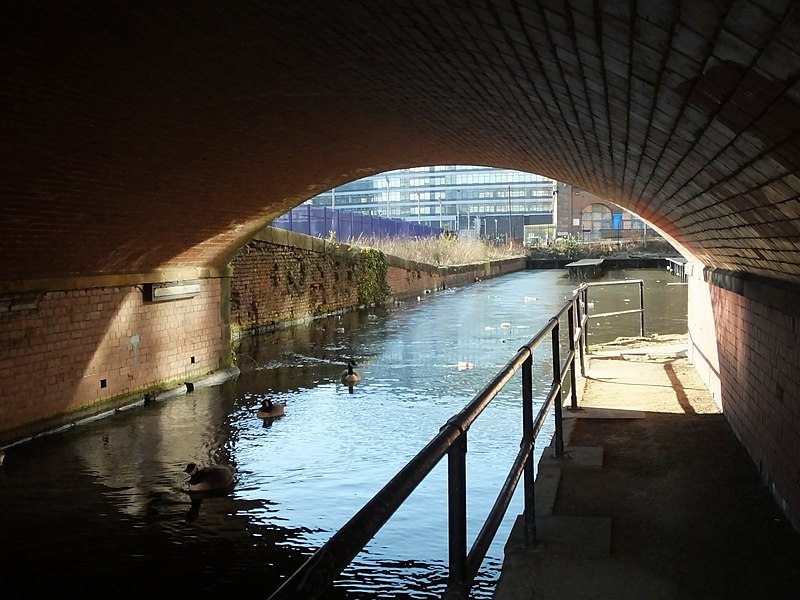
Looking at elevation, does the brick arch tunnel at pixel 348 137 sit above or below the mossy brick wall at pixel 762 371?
above

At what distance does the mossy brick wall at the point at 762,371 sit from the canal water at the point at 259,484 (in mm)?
1764

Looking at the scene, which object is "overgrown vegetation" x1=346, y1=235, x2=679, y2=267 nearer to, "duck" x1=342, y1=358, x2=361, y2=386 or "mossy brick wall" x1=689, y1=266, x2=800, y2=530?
"duck" x1=342, y1=358, x2=361, y2=386

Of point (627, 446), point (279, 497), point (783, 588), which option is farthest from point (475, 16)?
point (279, 497)

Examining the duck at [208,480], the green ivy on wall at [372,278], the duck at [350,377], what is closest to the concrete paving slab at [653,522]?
the duck at [208,480]

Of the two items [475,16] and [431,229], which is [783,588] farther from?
[431,229]

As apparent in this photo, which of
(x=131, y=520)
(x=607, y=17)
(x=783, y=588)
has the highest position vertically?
(x=607, y=17)

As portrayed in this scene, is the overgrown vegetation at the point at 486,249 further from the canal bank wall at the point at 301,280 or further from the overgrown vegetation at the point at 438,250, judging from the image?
the canal bank wall at the point at 301,280

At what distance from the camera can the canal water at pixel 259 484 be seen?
222 inches

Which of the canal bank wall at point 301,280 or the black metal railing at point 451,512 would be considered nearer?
the black metal railing at point 451,512

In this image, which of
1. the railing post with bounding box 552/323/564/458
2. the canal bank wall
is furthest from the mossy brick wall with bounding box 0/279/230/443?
the railing post with bounding box 552/323/564/458

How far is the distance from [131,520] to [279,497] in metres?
1.17

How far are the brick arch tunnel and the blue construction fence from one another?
8949 mm

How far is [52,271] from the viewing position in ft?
33.2

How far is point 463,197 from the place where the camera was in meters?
101
